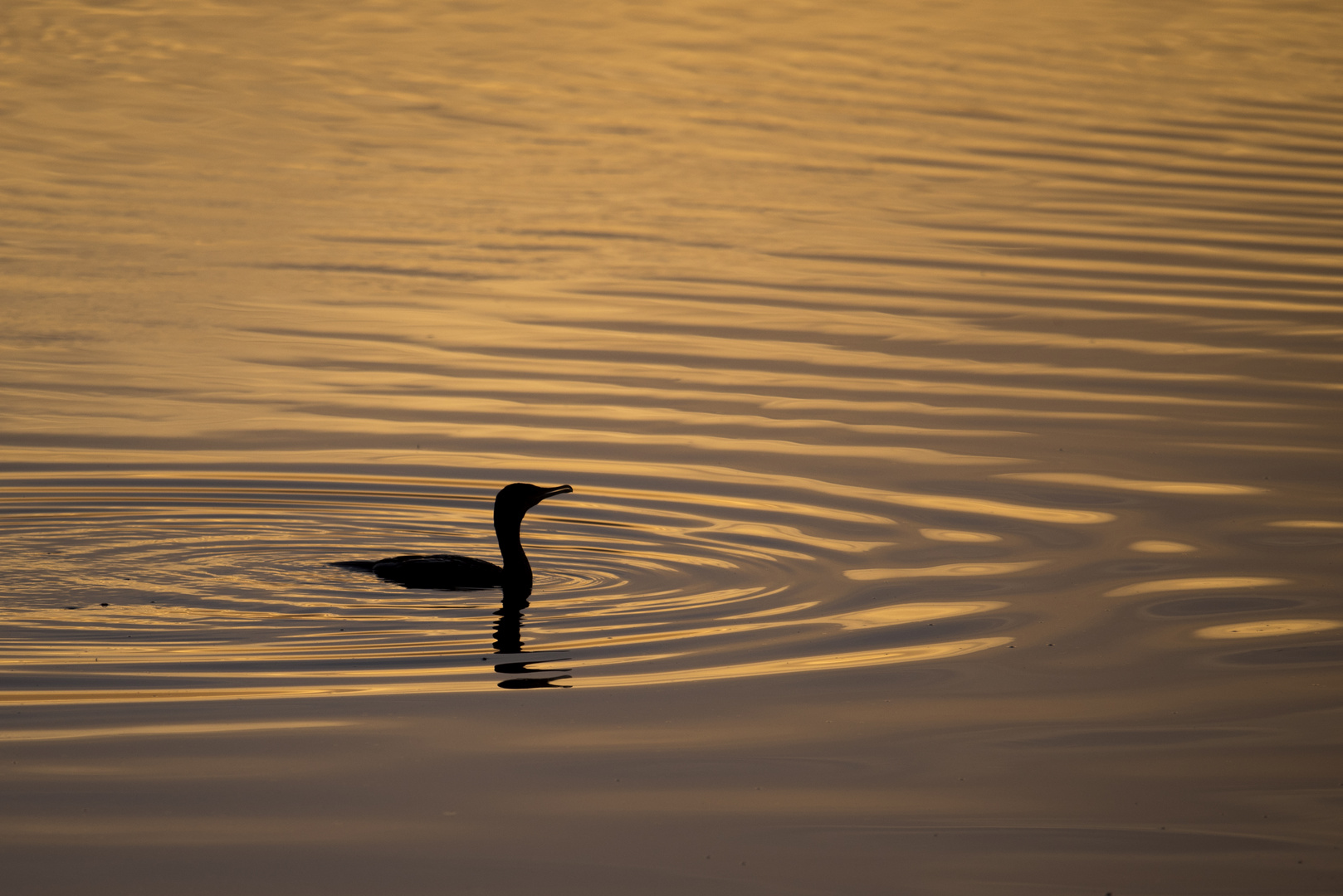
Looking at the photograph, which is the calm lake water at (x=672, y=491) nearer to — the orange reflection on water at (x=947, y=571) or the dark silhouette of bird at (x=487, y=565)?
the orange reflection on water at (x=947, y=571)

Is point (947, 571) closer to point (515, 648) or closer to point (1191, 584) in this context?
point (1191, 584)

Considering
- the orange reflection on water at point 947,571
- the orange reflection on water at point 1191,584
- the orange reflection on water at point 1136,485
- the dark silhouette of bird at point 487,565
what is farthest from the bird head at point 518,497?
the orange reflection on water at point 1136,485

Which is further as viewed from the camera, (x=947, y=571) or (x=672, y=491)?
(x=672, y=491)

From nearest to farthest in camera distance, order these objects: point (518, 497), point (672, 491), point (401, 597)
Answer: point (401, 597) < point (518, 497) < point (672, 491)

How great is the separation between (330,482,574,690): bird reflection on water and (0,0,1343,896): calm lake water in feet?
0.70

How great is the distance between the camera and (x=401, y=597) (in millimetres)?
11352

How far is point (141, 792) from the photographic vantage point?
8234 mm

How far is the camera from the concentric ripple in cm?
995

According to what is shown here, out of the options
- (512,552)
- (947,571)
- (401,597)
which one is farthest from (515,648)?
(947,571)

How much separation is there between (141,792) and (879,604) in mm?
4641

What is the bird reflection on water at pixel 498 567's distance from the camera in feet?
37.9

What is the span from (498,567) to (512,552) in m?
0.13

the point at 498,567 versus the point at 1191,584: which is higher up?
the point at 1191,584

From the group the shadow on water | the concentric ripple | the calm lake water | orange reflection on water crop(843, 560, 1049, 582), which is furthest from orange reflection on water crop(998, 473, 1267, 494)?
the shadow on water
